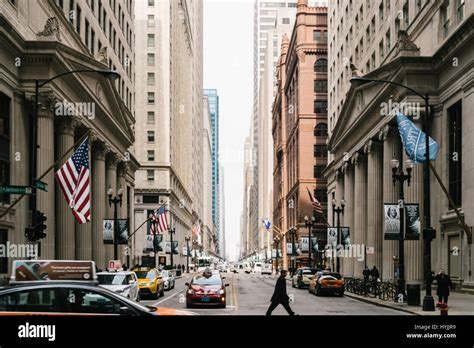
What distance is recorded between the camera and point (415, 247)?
41.9m

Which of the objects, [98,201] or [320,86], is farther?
[320,86]

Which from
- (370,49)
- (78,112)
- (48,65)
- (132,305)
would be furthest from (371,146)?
(132,305)

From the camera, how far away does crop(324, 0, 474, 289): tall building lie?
36.7 m

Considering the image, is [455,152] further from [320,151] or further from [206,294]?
[320,151]

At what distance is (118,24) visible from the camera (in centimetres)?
6706

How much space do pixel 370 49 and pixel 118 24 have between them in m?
27.3

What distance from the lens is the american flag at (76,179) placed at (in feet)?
86.0

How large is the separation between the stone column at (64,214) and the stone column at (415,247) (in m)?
23.4

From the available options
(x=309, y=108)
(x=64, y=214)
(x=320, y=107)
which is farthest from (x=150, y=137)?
(x=64, y=214)

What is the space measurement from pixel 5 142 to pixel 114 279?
42.9ft

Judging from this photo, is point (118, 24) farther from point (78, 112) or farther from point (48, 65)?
point (48, 65)

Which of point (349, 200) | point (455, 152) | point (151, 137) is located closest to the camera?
point (455, 152)

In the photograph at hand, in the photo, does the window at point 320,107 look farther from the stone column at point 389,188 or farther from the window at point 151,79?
the stone column at point 389,188

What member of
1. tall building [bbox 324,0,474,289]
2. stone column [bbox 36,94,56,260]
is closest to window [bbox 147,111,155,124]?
tall building [bbox 324,0,474,289]
